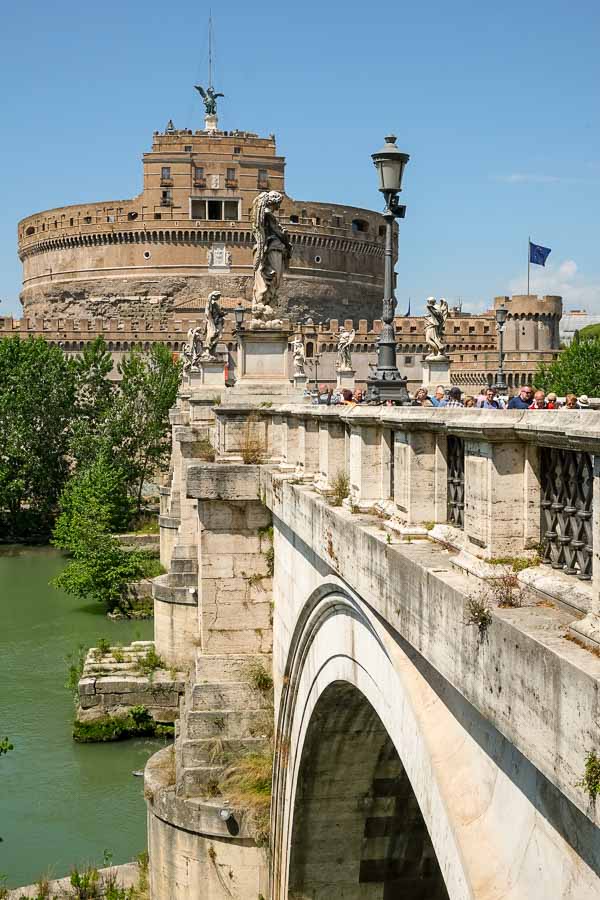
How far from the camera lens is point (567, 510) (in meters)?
3.25

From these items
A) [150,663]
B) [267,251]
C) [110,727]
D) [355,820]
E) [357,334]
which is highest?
[357,334]

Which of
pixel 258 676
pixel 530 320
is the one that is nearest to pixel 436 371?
pixel 258 676

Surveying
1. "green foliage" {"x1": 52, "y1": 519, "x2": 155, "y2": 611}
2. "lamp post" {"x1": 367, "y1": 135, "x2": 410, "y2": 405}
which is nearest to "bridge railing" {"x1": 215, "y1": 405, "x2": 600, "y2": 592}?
"lamp post" {"x1": 367, "y1": 135, "x2": 410, "y2": 405}

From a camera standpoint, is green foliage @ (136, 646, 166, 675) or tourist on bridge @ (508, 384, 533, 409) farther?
green foliage @ (136, 646, 166, 675)

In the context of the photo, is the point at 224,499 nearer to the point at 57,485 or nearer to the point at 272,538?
the point at 272,538

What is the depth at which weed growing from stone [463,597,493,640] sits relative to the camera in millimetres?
3215

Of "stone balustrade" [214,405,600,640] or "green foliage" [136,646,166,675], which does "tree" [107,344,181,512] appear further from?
"stone balustrade" [214,405,600,640]

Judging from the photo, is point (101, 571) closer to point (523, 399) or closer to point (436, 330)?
point (436, 330)

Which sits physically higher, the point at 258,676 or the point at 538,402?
the point at 538,402

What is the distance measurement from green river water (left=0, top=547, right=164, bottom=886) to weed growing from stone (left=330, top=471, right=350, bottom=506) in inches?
311

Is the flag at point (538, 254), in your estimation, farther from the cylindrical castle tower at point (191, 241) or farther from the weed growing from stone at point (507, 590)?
the weed growing from stone at point (507, 590)

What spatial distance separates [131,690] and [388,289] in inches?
402

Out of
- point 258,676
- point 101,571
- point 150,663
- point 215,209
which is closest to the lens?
point 258,676

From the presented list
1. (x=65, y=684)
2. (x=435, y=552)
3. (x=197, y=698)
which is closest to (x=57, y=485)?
(x=65, y=684)
